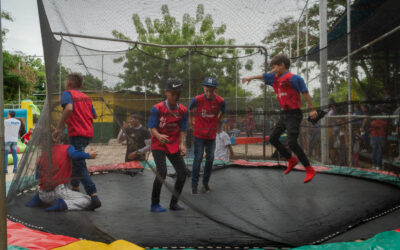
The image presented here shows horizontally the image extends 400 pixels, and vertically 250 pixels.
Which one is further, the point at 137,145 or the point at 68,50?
the point at 68,50

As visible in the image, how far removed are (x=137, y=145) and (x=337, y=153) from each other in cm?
296

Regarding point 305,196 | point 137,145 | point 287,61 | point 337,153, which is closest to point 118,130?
point 137,145

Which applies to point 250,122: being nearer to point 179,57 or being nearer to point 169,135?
point 169,135

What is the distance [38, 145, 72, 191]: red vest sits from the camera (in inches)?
87.4

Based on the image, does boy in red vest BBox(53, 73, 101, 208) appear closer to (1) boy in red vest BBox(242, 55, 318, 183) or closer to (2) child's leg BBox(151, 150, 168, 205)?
(2) child's leg BBox(151, 150, 168, 205)

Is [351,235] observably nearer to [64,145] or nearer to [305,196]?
[305,196]

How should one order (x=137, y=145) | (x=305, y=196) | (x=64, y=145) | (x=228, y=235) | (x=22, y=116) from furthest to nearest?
(x=22, y=116)
(x=305, y=196)
(x=64, y=145)
(x=137, y=145)
(x=228, y=235)

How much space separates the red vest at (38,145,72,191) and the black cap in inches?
33.5

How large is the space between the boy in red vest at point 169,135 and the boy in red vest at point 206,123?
0.35ft

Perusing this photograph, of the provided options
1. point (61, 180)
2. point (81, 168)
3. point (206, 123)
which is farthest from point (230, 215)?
point (61, 180)

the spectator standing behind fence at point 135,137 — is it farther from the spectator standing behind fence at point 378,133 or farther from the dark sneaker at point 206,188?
the spectator standing behind fence at point 378,133

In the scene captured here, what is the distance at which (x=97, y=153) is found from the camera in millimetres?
2174

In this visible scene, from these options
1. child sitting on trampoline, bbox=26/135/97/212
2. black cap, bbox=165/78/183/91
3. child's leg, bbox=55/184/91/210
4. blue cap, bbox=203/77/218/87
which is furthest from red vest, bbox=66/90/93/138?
blue cap, bbox=203/77/218/87

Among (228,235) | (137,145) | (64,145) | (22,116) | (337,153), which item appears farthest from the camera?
(22,116)
